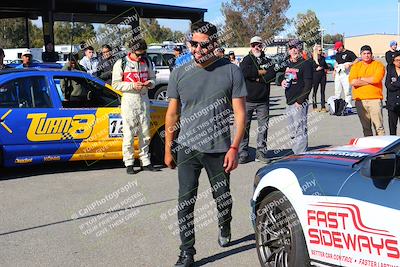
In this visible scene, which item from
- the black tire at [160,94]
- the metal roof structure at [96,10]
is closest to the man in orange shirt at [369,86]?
the black tire at [160,94]

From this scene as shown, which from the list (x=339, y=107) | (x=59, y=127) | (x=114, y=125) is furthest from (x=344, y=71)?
(x=59, y=127)

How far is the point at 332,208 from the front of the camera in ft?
11.1

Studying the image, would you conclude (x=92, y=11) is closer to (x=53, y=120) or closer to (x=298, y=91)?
(x=53, y=120)

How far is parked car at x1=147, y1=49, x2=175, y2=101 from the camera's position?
15.8 metres

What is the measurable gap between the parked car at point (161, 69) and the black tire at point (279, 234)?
38.6 feet

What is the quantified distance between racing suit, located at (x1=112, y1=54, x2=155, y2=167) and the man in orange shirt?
3.26m

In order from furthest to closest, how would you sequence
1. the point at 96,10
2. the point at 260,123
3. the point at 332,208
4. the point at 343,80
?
1. the point at 96,10
2. the point at 343,80
3. the point at 260,123
4. the point at 332,208

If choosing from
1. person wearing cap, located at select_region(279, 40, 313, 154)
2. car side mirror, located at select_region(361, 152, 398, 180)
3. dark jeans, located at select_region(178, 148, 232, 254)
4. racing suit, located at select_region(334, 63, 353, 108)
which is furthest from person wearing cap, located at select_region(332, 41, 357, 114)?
car side mirror, located at select_region(361, 152, 398, 180)

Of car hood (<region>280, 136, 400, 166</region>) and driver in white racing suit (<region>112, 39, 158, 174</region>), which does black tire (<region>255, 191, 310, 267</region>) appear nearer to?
car hood (<region>280, 136, 400, 166</region>)

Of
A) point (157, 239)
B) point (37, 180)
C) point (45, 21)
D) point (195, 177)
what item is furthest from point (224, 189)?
point (45, 21)

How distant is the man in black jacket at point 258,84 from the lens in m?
8.38

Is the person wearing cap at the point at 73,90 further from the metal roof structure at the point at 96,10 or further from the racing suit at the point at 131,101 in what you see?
the metal roof structure at the point at 96,10

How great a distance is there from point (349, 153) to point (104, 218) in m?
2.95

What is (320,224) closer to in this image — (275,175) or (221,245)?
(275,175)
